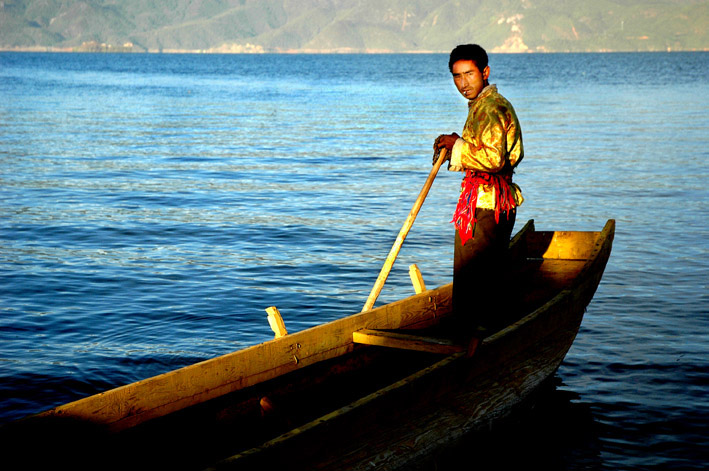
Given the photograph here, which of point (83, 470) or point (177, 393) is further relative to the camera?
point (177, 393)

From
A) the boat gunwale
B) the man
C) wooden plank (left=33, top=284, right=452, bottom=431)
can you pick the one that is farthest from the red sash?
wooden plank (left=33, top=284, right=452, bottom=431)

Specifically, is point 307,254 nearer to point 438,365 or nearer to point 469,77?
point 469,77

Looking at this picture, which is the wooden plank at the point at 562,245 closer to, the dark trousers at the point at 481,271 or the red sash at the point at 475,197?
the dark trousers at the point at 481,271

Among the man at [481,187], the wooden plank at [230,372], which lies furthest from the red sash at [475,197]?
the wooden plank at [230,372]

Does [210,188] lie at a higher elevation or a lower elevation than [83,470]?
higher

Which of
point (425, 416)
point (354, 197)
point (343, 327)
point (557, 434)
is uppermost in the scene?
point (354, 197)

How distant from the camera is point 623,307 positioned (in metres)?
9.95

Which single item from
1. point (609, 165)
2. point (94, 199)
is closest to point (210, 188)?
point (94, 199)

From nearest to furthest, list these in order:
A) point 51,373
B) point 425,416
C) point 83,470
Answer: point 83,470 → point 425,416 → point 51,373

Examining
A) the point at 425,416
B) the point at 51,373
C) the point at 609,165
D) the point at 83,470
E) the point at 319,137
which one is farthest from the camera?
the point at 319,137

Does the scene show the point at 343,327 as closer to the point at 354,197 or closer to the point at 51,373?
the point at 51,373

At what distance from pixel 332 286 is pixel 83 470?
6.16 metres

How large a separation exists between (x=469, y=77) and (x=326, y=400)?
2757 mm

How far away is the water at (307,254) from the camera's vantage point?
24.2ft
